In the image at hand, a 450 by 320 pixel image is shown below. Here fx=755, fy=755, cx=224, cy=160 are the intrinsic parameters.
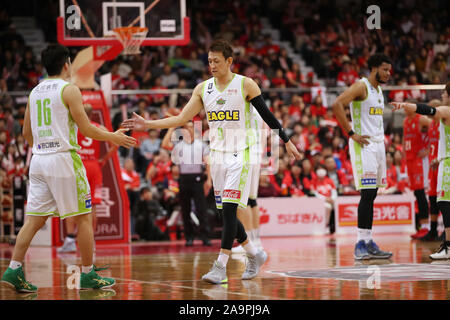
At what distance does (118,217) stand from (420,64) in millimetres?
11239

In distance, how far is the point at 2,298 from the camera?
6.49 metres

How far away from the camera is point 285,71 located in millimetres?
22312

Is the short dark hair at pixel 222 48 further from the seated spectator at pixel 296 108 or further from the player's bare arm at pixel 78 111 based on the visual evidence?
the seated spectator at pixel 296 108

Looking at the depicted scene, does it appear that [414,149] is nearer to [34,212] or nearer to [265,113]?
[265,113]

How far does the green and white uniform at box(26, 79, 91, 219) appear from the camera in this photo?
22.7ft

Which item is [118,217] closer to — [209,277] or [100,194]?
[100,194]

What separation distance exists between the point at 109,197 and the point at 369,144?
21.1ft

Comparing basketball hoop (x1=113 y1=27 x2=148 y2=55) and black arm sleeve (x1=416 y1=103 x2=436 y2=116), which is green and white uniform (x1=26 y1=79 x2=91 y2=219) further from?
basketball hoop (x1=113 y1=27 x2=148 y2=55)

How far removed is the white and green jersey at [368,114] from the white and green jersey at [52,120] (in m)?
4.35

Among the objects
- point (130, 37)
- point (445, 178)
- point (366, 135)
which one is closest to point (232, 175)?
point (366, 135)

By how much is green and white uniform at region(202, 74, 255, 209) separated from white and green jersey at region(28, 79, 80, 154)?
143 cm

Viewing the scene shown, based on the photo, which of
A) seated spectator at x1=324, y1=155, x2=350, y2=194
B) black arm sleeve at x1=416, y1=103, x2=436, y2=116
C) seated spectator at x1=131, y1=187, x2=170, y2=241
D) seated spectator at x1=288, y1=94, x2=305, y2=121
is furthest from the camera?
seated spectator at x1=288, y1=94, x2=305, y2=121

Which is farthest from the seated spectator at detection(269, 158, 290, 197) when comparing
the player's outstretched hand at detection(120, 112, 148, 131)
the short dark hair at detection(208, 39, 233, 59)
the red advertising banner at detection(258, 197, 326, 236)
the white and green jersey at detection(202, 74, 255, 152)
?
the player's outstretched hand at detection(120, 112, 148, 131)
